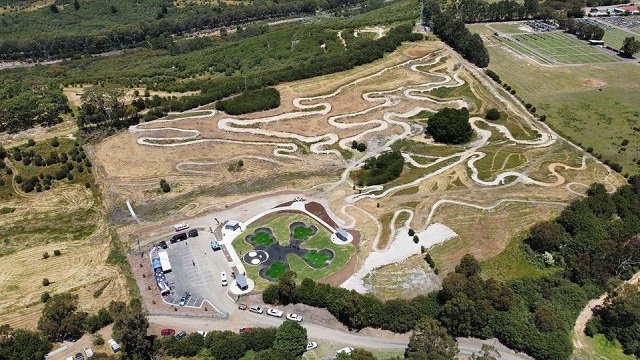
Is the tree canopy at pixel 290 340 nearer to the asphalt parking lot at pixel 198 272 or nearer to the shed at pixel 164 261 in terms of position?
the asphalt parking lot at pixel 198 272

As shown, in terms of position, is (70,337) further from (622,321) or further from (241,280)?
(622,321)

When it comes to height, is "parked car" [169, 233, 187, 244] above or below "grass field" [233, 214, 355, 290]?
above

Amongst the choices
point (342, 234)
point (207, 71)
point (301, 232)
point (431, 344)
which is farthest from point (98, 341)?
point (207, 71)

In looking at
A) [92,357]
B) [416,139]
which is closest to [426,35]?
[416,139]

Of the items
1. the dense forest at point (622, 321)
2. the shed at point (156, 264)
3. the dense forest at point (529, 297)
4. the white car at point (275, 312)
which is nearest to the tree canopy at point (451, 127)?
the dense forest at point (529, 297)

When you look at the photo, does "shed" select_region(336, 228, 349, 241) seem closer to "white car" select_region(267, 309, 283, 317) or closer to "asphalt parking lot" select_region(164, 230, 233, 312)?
"white car" select_region(267, 309, 283, 317)

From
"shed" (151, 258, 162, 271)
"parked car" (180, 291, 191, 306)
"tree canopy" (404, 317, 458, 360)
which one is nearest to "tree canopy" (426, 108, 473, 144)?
"tree canopy" (404, 317, 458, 360)

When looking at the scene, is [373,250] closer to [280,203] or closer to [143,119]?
[280,203]
